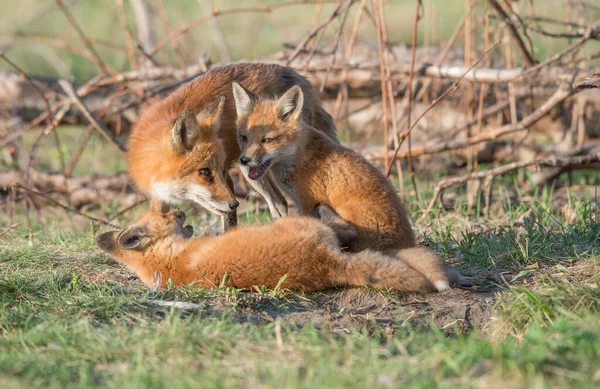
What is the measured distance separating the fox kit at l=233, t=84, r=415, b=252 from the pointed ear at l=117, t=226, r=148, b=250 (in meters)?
0.89

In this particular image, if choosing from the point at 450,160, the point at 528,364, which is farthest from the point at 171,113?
the point at 450,160

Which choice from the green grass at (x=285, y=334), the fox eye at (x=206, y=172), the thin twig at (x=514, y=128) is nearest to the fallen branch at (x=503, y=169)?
the thin twig at (x=514, y=128)

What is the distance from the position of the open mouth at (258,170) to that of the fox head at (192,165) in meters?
0.21

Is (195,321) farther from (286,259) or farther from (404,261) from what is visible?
(404,261)

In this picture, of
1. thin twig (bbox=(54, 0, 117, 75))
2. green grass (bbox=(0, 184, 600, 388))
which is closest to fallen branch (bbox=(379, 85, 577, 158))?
green grass (bbox=(0, 184, 600, 388))

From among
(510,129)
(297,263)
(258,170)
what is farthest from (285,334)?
(510,129)

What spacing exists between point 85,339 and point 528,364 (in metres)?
2.05

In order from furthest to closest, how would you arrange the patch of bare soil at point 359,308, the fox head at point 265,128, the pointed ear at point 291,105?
the pointed ear at point 291,105, the fox head at point 265,128, the patch of bare soil at point 359,308

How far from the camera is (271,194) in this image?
5.21m

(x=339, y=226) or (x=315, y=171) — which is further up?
(x=315, y=171)

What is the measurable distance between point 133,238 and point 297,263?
116 cm

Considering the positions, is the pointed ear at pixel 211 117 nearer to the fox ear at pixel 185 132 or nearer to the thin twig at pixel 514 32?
the fox ear at pixel 185 132

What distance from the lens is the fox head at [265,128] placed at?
15.9ft

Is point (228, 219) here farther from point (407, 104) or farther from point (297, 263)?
point (407, 104)
